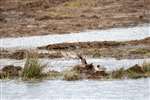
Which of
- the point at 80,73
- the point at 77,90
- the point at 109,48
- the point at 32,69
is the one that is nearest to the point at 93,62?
the point at 80,73

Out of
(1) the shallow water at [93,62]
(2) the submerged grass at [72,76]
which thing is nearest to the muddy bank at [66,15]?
(1) the shallow water at [93,62]

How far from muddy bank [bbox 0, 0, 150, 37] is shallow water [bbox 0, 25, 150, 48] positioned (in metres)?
1.30

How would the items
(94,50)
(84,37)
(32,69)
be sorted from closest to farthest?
(32,69) < (94,50) < (84,37)

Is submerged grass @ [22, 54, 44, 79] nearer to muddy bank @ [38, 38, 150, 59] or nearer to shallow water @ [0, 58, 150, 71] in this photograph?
shallow water @ [0, 58, 150, 71]

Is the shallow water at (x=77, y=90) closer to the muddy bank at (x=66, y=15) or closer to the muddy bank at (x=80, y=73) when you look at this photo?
the muddy bank at (x=80, y=73)

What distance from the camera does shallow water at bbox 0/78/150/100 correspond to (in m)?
19.0

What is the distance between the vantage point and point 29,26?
39.8 meters

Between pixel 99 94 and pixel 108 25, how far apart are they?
18333 millimetres

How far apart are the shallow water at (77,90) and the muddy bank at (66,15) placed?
15000 mm

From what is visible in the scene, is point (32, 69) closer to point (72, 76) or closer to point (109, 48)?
point (72, 76)

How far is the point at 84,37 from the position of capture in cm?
3384

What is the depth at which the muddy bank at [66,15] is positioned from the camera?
37906 mm

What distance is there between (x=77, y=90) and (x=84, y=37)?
44.7 ft

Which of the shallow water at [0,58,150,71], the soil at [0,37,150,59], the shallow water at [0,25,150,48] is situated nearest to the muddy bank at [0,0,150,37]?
the shallow water at [0,25,150,48]
